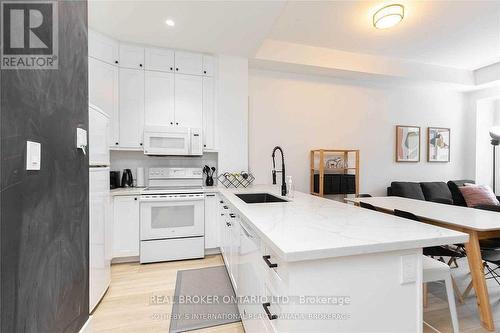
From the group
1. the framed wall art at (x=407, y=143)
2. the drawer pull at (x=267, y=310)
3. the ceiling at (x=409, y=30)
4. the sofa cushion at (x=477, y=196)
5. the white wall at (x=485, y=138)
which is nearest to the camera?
the drawer pull at (x=267, y=310)

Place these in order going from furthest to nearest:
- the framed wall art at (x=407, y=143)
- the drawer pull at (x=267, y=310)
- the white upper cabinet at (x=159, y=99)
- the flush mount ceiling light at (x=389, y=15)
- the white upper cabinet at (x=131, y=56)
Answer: the framed wall art at (x=407, y=143), the white upper cabinet at (x=159, y=99), the white upper cabinet at (x=131, y=56), the flush mount ceiling light at (x=389, y=15), the drawer pull at (x=267, y=310)

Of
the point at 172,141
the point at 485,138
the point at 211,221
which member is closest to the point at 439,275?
the point at 211,221

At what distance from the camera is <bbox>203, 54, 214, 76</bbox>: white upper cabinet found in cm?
331

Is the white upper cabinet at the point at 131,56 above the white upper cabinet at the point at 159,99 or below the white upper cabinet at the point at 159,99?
above

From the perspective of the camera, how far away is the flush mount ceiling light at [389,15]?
8.36 feet

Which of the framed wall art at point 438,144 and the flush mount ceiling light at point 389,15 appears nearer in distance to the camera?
the flush mount ceiling light at point 389,15

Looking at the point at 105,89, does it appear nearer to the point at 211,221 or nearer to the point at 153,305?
the point at 211,221

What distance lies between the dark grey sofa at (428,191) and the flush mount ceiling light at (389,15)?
2758 millimetres

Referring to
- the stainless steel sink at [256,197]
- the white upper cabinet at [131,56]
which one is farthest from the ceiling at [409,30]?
the stainless steel sink at [256,197]

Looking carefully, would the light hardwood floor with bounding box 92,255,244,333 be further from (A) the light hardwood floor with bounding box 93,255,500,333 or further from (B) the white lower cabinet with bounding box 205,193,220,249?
(B) the white lower cabinet with bounding box 205,193,220,249

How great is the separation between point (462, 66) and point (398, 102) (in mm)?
1286

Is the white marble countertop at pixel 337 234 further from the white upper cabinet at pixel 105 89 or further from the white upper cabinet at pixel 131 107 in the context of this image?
the white upper cabinet at pixel 105 89

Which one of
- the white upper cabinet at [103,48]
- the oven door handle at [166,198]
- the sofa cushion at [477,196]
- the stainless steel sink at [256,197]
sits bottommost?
the sofa cushion at [477,196]

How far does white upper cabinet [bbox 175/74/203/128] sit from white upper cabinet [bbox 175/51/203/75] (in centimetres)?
7
